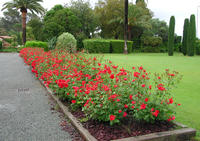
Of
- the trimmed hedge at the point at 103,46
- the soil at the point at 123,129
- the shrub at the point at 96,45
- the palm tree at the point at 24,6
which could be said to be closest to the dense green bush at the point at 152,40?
the trimmed hedge at the point at 103,46

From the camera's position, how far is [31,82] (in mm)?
7562

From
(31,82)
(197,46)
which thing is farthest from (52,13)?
(31,82)

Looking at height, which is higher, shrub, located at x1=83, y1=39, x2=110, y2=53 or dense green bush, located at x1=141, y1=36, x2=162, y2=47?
dense green bush, located at x1=141, y1=36, x2=162, y2=47

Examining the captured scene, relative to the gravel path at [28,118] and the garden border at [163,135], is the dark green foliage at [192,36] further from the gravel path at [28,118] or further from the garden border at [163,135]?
the garden border at [163,135]

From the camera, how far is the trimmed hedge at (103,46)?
2741 cm

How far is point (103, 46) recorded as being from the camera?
1100 inches

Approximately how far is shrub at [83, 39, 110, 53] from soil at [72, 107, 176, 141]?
24227mm

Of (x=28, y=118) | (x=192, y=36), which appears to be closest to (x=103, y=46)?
(x=192, y=36)

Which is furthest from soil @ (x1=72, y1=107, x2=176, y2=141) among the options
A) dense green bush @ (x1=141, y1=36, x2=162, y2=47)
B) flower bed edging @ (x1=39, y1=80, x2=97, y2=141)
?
dense green bush @ (x1=141, y1=36, x2=162, y2=47)

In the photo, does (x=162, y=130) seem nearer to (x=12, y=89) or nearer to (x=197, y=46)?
(x=12, y=89)

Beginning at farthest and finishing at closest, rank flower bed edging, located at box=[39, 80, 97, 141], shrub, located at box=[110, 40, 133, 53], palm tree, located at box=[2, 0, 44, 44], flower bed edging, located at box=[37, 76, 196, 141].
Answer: palm tree, located at box=[2, 0, 44, 44] → shrub, located at box=[110, 40, 133, 53] → flower bed edging, located at box=[39, 80, 97, 141] → flower bed edging, located at box=[37, 76, 196, 141]

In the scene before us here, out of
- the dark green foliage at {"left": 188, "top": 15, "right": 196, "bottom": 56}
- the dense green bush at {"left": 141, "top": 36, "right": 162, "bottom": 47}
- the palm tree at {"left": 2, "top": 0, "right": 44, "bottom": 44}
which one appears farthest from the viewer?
the dense green bush at {"left": 141, "top": 36, "right": 162, "bottom": 47}

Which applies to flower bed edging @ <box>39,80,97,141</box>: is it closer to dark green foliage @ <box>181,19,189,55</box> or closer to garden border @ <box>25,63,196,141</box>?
garden border @ <box>25,63,196,141</box>

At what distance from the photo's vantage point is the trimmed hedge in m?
27.4
